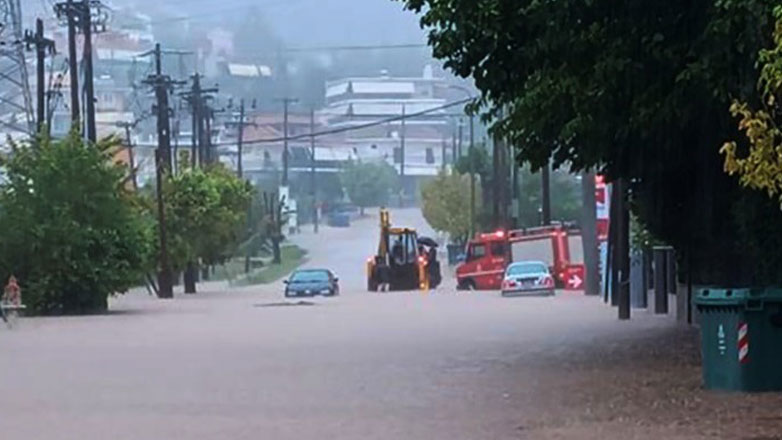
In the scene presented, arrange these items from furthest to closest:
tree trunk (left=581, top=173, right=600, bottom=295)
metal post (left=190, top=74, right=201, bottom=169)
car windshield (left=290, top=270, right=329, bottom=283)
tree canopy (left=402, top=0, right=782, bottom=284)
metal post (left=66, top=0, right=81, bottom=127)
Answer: metal post (left=190, top=74, right=201, bottom=169) → car windshield (left=290, top=270, right=329, bottom=283) → metal post (left=66, top=0, right=81, bottom=127) → tree trunk (left=581, top=173, right=600, bottom=295) → tree canopy (left=402, top=0, right=782, bottom=284)

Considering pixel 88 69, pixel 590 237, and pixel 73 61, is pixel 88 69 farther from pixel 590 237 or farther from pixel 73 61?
pixel 590 237

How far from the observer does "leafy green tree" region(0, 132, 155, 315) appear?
1810 inches

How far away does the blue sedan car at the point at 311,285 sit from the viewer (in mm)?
65375

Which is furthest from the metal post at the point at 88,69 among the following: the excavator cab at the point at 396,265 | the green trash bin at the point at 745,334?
the green trash bin at the point at 745,334

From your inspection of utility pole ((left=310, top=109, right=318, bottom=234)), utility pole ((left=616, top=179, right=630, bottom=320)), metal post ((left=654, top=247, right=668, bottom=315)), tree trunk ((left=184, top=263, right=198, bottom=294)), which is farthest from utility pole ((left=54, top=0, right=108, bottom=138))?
utility pole ((left=310, top=109, right=318, bottom=234))

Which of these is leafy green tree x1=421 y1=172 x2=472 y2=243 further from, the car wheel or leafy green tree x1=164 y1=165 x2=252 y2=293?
leafy green tree x1=164 y1=165 x2=252 y2=293

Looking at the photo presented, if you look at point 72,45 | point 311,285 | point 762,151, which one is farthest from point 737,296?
point 311,285

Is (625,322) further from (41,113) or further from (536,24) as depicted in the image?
(41,113)

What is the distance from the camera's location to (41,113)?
5725 centimetres

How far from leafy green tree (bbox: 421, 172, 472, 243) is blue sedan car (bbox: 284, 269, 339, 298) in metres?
52.3

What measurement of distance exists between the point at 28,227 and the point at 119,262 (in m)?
2.63

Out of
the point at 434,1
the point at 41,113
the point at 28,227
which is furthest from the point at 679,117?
the point at 41,113

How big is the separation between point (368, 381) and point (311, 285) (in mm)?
44272

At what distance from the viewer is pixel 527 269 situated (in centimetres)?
6162
